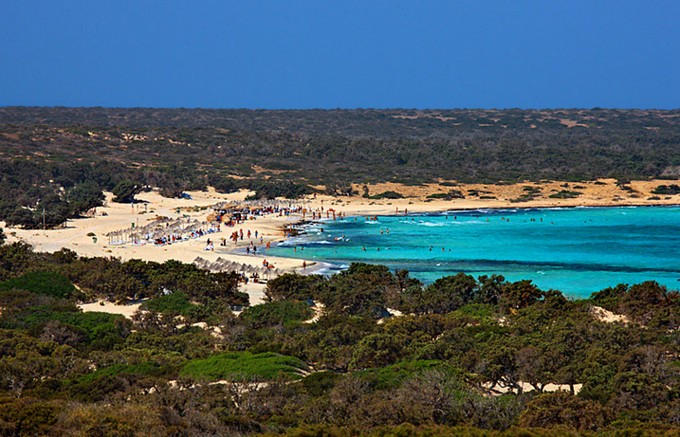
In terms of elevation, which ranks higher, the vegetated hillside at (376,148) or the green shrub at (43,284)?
the vegetated hillside at (376,148)

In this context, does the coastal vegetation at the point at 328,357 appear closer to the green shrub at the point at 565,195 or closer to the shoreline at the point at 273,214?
the shoreline at the point at 273,214

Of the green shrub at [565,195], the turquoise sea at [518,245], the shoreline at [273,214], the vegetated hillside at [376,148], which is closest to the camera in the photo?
the turquoise sea at [518,245]

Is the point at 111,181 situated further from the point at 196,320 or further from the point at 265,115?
the point at 265,115

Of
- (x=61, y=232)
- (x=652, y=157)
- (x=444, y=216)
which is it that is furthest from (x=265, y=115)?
(x=61, y=232)

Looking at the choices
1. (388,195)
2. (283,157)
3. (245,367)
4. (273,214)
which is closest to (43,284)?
(245,367)

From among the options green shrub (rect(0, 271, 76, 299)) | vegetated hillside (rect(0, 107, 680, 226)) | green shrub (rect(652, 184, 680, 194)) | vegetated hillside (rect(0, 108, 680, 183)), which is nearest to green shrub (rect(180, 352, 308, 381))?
green shrub (rect(0, 271, 76, 299))

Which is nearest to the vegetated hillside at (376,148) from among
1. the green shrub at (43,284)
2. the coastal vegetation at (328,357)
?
the green shrub at (43,284)
